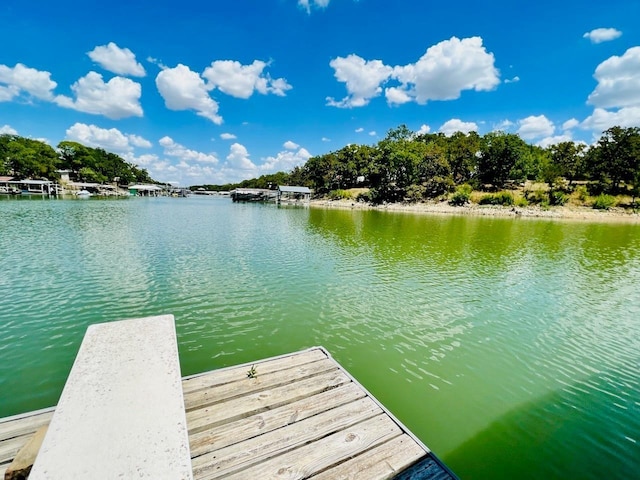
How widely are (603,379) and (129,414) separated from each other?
31.5 ft

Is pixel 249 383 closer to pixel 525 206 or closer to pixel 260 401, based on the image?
pixel 260 401

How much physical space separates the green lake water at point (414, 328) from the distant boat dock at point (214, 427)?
1784 mm

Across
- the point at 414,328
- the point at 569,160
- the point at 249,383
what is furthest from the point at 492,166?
the point at 249,383

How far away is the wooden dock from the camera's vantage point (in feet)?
11.2

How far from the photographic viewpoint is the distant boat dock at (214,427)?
2.47 m

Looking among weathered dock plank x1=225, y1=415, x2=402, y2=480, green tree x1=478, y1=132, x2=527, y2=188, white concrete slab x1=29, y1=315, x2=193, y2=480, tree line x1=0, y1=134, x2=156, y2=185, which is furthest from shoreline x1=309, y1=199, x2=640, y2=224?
tree line x1=0, y1=134, x2=156, y2=185

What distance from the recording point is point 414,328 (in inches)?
368

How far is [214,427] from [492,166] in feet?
264

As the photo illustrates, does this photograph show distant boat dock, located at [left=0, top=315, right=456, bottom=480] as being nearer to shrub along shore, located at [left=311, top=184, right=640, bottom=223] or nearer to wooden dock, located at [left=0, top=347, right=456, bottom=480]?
wooden dock, located at [left=0, top=347, right=456, bottom=480]

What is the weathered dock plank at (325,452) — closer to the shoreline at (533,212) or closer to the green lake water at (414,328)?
the green lake water at (414,328)

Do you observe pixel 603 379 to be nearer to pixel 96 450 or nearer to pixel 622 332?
pixel 622 332

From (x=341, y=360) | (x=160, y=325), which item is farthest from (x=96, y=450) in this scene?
(x=341, y=360)

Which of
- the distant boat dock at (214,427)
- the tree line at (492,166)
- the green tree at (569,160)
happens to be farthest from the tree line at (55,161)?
the green tree at (569,160)

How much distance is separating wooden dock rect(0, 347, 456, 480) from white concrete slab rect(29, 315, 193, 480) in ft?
3.32
